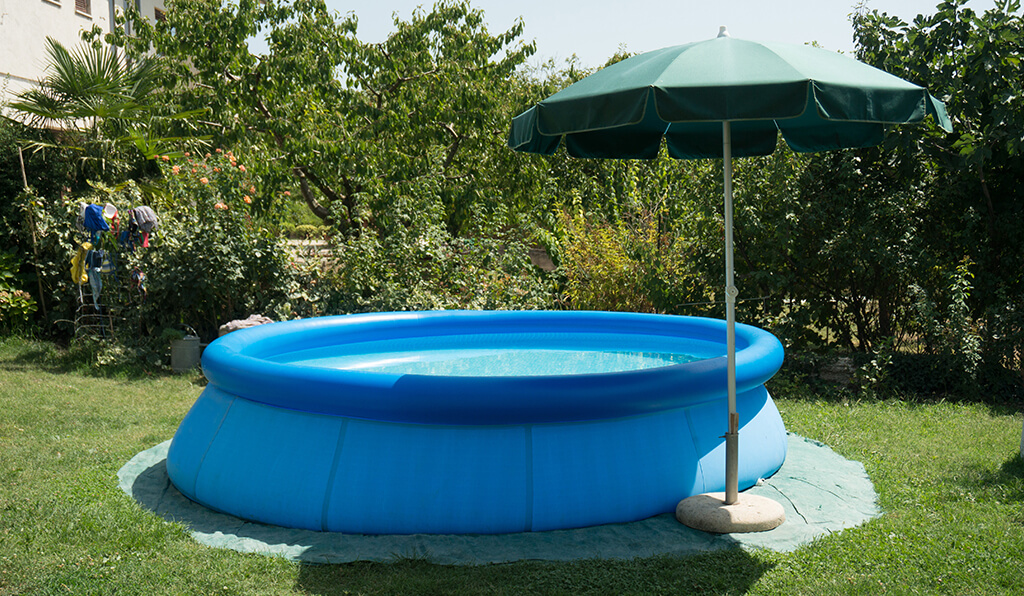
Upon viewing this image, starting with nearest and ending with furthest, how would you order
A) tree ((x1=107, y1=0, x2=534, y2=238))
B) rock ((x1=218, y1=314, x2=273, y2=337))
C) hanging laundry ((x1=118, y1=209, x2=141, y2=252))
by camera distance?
rock ((x1=218, y1=314, x2=273, y2=337)) < hanging laundry ((x1=118, y1=209, x2=141, y2=252)) < tree ((x1=107, y1=0, x2=534, y2=238))

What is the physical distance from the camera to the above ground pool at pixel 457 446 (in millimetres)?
4434

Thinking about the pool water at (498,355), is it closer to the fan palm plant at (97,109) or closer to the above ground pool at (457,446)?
the above ground pool at (457,446)

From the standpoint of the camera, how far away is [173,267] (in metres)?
10.0

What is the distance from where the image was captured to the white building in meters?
17.9

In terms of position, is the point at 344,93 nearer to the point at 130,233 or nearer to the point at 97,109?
the point at 97,109

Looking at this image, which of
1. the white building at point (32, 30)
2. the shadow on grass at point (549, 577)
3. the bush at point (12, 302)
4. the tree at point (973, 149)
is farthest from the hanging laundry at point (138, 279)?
the white building at point (32, 30)

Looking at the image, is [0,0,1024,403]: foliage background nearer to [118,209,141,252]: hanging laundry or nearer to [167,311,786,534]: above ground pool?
[118,209,141,252]: hanging laundry

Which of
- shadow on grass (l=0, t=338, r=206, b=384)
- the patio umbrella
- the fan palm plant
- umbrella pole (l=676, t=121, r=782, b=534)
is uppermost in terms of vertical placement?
the fan palm plant

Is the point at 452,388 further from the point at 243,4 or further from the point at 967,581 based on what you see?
the point at 243,4

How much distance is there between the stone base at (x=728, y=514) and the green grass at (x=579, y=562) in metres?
0.29

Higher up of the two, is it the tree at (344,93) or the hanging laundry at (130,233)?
the tree at (344,93)

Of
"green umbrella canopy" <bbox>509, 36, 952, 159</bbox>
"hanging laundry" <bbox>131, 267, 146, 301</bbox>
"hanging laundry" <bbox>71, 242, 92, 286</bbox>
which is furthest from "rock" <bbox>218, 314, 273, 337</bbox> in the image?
"green umbrella canopy" <bbox>509, 36, 952, 159</bbox>

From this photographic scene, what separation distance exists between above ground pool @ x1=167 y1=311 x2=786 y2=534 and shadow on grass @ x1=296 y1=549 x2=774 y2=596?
1.44ft

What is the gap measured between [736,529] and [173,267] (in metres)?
7.89
